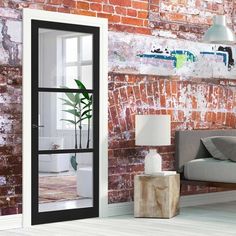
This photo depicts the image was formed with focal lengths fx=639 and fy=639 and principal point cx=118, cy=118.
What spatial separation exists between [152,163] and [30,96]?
162cm

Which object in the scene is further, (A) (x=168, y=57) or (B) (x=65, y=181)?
(A) (x=168, y=57)

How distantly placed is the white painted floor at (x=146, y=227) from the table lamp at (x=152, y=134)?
628 millimetres

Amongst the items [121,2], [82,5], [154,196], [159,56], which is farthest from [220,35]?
[154,196]

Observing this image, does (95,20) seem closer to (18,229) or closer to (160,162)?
(160,162)

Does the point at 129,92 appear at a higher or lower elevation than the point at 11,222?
higher

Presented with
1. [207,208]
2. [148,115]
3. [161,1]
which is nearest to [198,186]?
[207,208]

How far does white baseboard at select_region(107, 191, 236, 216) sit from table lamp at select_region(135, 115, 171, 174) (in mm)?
568

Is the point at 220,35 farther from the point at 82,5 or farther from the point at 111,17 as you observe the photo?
the point at 82,5

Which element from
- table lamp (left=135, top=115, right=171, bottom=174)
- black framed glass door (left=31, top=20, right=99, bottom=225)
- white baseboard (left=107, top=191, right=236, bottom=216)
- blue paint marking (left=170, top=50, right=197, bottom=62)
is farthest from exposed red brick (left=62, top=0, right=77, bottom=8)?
white baseboard (left=107, top=191, right=236, bottom=216)

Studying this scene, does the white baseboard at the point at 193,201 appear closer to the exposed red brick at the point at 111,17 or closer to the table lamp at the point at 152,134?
the table lamp at the point at 152,134

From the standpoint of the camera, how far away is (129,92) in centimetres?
762

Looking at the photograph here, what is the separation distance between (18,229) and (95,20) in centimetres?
248

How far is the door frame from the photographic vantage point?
662cm

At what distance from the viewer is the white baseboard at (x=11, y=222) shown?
6.45 metres
